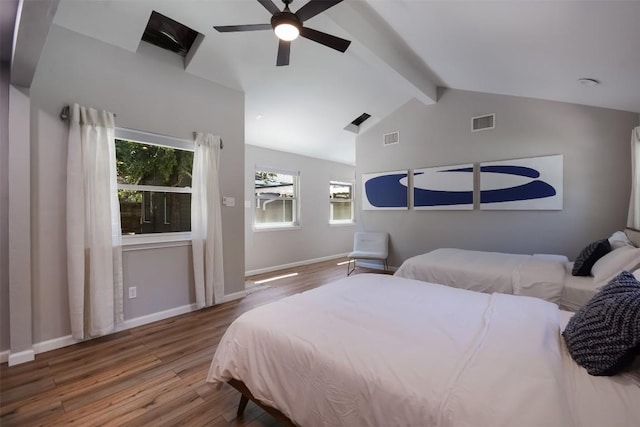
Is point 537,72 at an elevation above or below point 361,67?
below

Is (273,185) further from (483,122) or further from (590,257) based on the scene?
(590,257)

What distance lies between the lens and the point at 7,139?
7.41ft

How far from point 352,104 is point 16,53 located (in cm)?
390

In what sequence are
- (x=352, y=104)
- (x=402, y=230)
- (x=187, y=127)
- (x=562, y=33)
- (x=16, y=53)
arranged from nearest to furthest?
(x=16, y=53) < (x=562, y=33) < (x=187, y=127) < (x=352, y=104) < (x=402, y=230)

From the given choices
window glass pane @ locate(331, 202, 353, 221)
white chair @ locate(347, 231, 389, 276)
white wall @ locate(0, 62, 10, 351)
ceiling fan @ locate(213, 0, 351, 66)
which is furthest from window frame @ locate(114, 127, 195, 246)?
window glass pane @ locate(331, 202, 353, 221)

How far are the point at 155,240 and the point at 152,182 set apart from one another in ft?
2.15

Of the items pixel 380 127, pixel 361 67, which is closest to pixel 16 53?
pixel 361 67

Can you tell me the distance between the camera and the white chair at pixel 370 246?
500 cm

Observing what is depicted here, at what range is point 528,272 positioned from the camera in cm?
261

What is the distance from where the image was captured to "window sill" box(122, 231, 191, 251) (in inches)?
116

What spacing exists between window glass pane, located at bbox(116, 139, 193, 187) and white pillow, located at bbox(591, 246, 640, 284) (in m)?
4.11

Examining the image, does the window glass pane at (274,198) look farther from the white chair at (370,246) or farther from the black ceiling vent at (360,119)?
the black ceiling vent at (360,119)

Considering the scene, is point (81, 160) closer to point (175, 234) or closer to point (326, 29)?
point (175, 234)

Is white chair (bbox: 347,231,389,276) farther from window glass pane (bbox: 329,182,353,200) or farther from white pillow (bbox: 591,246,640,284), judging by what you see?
white pillow (bbox: 591,246,640,284)
